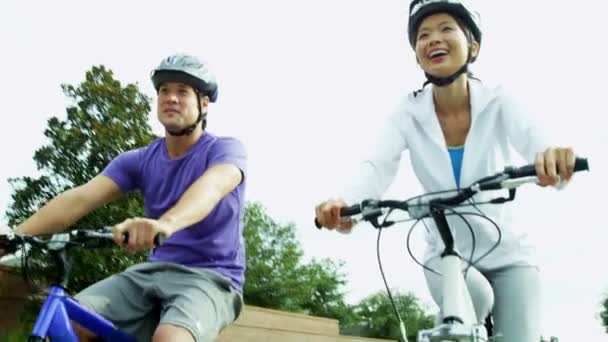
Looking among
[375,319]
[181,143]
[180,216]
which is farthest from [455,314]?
[375,319]

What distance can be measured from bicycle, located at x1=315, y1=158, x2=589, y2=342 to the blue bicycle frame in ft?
4.34

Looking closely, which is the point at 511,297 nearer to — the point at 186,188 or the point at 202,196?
the point at 202,196

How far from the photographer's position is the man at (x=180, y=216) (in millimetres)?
3566

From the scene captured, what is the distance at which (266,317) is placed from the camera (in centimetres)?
1435

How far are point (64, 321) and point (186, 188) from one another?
3.18ft

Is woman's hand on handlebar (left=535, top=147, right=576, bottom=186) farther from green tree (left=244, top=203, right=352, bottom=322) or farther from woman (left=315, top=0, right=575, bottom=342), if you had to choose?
green tree (left=244, top=203, right=352, bottom=322)

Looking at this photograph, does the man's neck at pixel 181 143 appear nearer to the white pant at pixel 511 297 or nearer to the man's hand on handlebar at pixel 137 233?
the man's hand on handlebar at pixel 137 233

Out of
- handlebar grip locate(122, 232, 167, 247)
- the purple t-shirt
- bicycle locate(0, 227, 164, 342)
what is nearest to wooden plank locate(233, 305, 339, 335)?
the purple t-shirt

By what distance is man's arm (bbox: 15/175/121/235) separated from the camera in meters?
3.99

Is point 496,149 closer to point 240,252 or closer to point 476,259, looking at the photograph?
point 476,259

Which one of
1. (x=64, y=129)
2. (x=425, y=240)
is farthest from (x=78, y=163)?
(x=425, y=240)

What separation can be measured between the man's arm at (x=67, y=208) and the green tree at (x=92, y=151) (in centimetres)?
958

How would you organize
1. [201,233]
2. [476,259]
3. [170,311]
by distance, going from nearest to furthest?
[476,259]
[170,311]
[201,233]

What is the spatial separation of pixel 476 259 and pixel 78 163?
1179 centimetres
